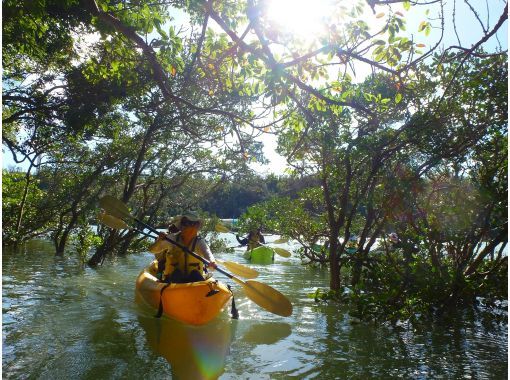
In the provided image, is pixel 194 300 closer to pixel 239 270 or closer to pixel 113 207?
pixel 239 270

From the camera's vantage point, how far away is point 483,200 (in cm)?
532

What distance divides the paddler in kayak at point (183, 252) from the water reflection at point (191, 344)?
0.77 meters

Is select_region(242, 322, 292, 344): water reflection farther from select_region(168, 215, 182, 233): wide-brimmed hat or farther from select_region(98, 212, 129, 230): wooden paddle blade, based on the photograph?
select_region(98, 212, 129, 230): wooden paddle blade

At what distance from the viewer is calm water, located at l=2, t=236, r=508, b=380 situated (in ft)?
15.1

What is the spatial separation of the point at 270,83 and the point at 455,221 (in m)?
3.47

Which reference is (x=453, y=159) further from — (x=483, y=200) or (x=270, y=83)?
(x=270, y=83)

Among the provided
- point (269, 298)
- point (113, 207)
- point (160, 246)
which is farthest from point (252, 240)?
point (269, 298)

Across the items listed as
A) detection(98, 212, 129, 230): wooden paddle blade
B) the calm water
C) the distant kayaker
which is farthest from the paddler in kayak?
the distant kayaker

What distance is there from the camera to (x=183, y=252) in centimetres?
720

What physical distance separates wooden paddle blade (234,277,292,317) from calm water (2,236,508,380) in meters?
0.45

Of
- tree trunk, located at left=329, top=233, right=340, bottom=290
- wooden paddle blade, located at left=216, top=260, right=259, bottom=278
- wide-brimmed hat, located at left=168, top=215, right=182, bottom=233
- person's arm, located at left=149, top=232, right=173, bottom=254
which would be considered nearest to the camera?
wooden paddle blade, located at left=216, top=260, right=259, bottom=278

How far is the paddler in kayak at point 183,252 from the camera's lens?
712 centimetres

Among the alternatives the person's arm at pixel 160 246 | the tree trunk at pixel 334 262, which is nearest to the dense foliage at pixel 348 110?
the tree trunk at pixel 334 262

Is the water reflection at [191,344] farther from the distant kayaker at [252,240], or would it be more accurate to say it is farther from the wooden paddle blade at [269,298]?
the distant kayaker at [252,240]
